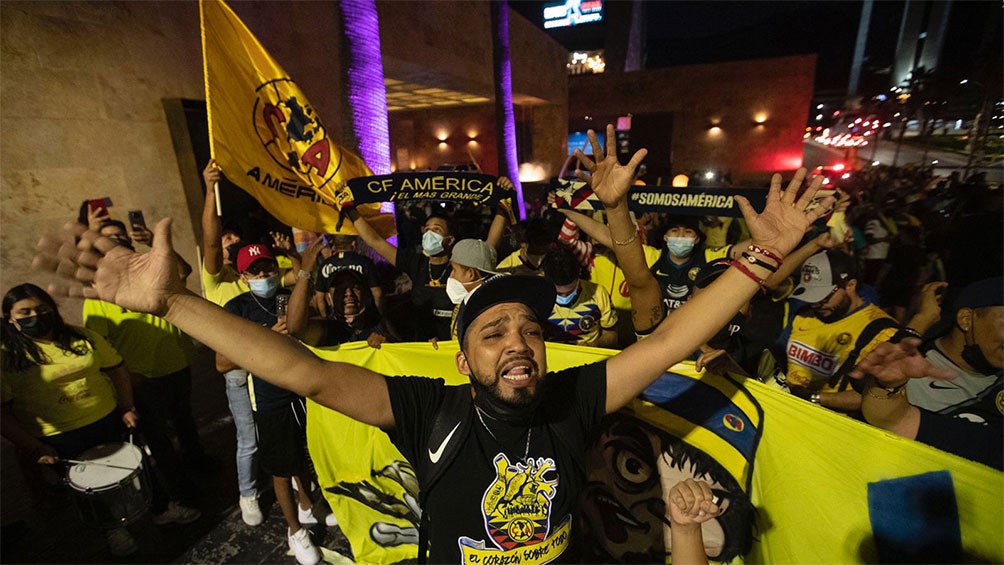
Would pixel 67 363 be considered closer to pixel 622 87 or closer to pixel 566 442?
pixel 566 442

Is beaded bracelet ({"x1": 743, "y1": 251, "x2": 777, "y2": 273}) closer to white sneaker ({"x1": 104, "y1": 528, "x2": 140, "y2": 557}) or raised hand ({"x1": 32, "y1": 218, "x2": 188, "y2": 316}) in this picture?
raised hand ({"x1": 32, "y1": 218, "x2": 188, "y2": 316})

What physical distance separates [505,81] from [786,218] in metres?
15.5

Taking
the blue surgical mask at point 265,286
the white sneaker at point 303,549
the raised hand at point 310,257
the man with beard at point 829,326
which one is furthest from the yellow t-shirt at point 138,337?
the man with beard at point 829,326

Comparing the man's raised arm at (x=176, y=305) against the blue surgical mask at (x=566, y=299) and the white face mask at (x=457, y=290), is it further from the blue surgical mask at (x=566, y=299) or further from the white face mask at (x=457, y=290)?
the blue surgical mask at (x=566, y=299)

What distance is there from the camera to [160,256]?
149cm

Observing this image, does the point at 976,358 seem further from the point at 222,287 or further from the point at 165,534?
the point at 165,534

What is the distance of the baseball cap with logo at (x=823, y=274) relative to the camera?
3324 mm

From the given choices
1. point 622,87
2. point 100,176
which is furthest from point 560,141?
point 100,176

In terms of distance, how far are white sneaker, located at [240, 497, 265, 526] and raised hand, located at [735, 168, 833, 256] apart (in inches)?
162

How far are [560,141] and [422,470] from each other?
22.3m

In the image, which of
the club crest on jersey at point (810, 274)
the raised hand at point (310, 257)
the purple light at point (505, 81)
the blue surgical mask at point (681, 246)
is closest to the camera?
the raised hand at point (310, 257)

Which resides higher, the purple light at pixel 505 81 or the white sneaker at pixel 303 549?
the purple light at pixel 505 81

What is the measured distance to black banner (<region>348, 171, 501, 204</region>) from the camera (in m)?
4.59

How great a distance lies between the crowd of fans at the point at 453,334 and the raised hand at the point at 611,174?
21 cm
